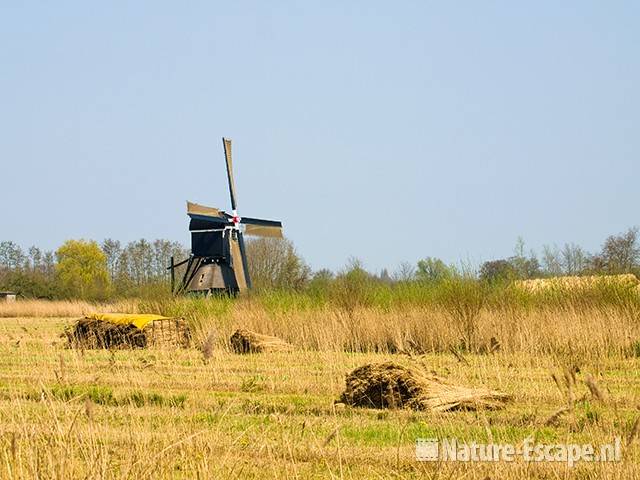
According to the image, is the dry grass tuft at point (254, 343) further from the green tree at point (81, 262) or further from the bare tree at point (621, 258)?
the green tree at point (81, 262)

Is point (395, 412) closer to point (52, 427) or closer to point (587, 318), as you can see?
point (52, 427)

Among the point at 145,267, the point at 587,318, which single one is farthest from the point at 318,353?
the point at 145,267

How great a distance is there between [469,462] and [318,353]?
464 inches

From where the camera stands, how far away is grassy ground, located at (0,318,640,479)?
627 centimetres

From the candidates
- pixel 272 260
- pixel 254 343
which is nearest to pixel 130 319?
pixel 254 343

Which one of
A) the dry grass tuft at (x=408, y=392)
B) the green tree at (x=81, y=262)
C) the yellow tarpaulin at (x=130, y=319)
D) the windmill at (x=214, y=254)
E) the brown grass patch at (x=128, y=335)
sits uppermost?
the green tree at (x=81, y=262)

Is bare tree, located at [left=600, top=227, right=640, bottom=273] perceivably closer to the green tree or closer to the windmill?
the windmill

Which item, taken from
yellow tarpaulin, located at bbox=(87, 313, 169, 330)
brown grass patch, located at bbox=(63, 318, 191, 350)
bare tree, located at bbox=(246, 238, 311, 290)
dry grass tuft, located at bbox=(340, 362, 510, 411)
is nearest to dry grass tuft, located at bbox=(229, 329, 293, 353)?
brown grass patch, located at bbox=(63, 318, 191, 350)

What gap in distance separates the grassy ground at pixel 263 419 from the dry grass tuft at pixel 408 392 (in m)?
0.30

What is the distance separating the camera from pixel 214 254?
44656 mm

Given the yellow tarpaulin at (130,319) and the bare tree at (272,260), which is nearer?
the yellow tarpaulin at (130,319)

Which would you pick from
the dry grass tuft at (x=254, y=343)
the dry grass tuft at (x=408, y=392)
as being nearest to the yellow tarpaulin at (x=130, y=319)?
the dry grass tuft at (x=254, y=343)

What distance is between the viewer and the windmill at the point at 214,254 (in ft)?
144

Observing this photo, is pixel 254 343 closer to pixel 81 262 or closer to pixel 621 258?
pixel 621 258
